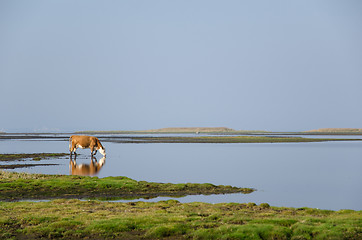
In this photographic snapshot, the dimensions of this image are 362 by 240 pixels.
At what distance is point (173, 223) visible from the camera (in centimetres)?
1844

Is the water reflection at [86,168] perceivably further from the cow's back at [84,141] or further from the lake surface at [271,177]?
the cow's back at [84,141]

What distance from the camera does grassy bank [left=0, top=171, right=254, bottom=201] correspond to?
97.1 ft

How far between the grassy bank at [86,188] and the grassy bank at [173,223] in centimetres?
706

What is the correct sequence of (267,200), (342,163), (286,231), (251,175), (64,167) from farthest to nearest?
(342,163) → (64,167) → (251,175) → (267,200) → (286,231)

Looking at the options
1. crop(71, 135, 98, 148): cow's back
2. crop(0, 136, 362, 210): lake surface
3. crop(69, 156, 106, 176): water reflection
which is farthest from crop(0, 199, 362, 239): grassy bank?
crop(71, 135, 98, 148): cow's back

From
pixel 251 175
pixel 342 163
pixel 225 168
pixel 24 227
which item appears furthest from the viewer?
pixel 342 163

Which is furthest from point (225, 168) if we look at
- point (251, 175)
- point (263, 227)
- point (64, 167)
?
point (263, 227)

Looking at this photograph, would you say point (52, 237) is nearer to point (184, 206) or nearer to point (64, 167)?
point (184, 206)

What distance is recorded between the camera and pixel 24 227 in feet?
59.8

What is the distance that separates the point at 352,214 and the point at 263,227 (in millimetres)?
6211

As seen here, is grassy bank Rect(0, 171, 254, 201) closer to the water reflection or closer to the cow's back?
the water reflection

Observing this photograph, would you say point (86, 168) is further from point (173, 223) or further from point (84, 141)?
point (173, 223)

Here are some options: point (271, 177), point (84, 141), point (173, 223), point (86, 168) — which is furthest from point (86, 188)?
point (84, 141)

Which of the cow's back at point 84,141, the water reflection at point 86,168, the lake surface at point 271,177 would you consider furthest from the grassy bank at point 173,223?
the cow's back at point 84,141
